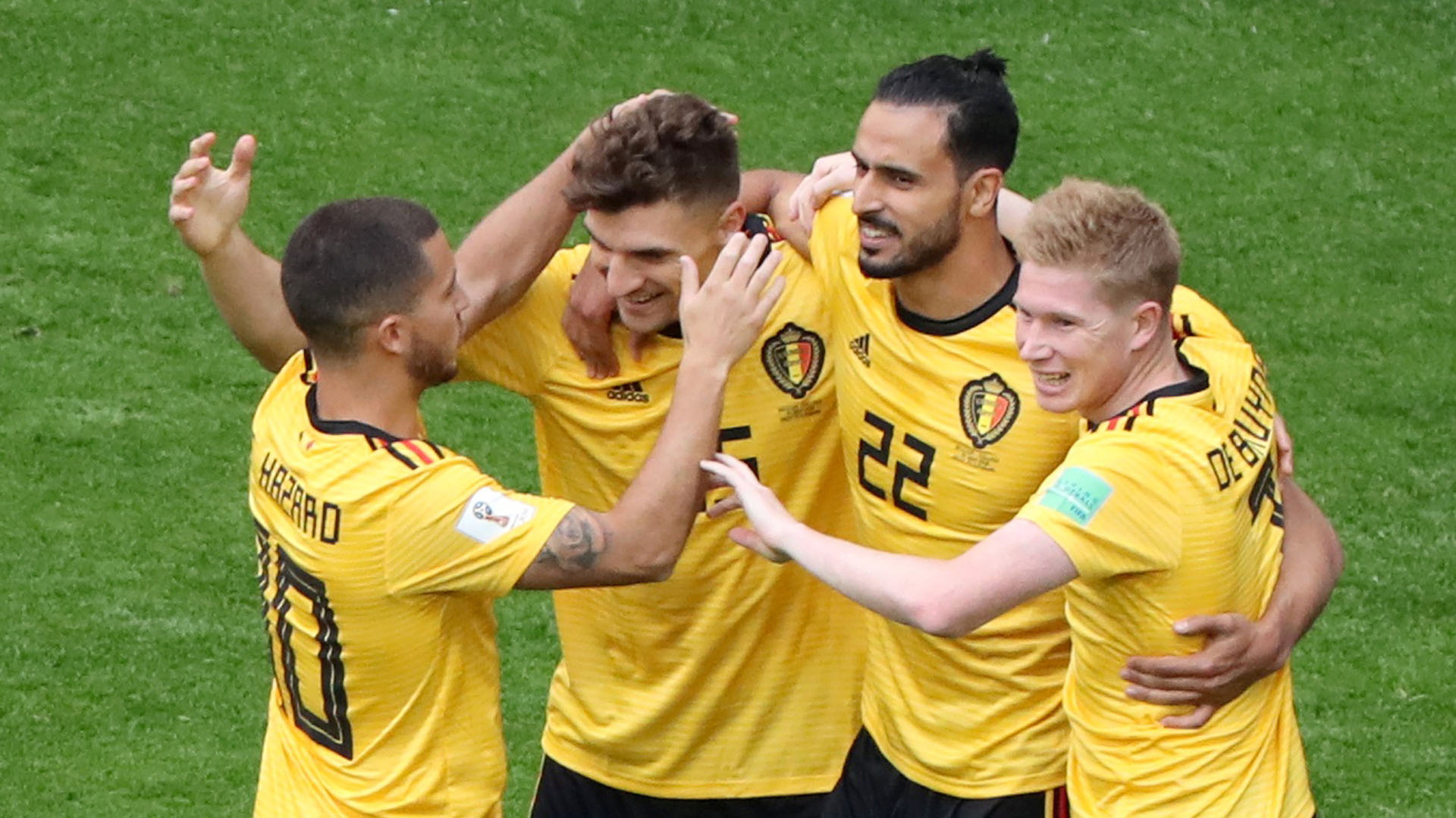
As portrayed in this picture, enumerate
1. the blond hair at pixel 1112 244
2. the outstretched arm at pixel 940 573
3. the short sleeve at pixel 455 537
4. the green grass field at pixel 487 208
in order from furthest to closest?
the green grass field at pixel 487 208, the short sleeve at pixel 455 537, the blond hair at pixel 1112 244, the outstretched arm at pixel 940 573

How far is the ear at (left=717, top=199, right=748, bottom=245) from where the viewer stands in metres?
5.45

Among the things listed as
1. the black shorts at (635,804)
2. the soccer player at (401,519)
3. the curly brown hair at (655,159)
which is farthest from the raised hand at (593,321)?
the black shorts at (635,804)

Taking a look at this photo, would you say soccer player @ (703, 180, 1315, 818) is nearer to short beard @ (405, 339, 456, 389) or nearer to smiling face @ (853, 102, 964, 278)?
smiling face @ (853, 102, 964, 278)

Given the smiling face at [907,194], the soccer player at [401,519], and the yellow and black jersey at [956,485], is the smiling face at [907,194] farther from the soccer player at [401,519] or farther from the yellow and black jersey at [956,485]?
the soccer player at [401,519]

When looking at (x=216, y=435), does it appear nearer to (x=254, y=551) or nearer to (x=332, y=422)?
(x=254, y=551)

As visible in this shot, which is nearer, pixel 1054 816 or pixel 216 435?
pixel 1054 816

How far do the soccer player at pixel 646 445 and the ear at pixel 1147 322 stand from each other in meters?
1.07

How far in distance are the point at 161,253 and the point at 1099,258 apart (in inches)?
324

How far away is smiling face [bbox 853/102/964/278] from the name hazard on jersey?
1400mm

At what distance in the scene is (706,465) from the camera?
5031mm

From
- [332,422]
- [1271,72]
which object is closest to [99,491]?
[332,422]

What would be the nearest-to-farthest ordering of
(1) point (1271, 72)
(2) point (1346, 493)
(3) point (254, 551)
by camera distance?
(3) point (254, 551), (2) point (1346, 493), (1) point (1271, 72)

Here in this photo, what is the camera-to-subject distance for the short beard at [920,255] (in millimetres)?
5258

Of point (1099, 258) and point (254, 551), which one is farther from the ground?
point (1099, 258)
